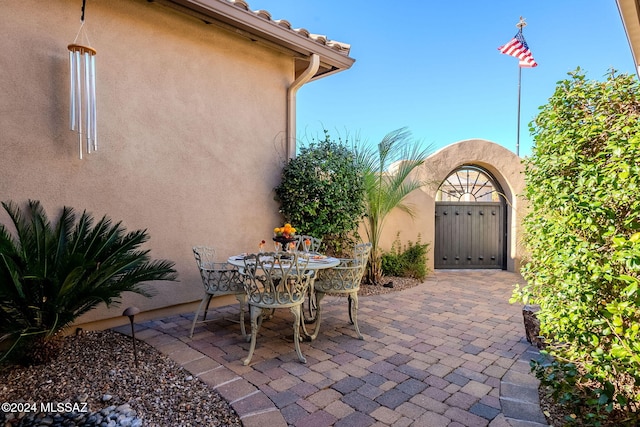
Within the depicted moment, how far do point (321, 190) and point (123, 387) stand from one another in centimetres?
371

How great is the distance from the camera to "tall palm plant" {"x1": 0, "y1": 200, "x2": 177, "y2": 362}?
9.09 ft

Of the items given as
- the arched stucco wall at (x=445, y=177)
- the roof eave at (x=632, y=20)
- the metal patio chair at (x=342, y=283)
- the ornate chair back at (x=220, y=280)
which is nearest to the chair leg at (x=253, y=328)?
the ornate chair back at (x=220, y=280)

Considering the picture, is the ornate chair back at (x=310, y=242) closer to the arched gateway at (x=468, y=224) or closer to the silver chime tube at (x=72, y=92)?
the silver chime tube at (x=72, y=92)

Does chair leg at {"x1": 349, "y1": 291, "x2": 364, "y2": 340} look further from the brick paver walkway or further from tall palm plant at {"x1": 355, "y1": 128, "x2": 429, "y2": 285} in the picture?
tall palm plant at {"x1": 355, "y1": 128, "x2": 429, "y2": 285}

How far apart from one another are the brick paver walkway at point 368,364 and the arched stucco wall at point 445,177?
2.93 meters

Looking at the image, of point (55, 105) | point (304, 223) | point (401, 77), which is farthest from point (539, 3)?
point (55, 105)

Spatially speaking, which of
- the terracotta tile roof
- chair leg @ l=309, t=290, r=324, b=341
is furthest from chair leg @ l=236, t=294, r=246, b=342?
the terracotta tile roof

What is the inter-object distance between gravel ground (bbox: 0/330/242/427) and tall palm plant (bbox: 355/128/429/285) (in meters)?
4.57

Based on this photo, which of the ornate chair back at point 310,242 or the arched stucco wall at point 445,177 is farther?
the arched stucco wall at point 445,177

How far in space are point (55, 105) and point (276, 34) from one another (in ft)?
9.83

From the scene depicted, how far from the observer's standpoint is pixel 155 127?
448cm

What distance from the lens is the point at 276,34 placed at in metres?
5.07

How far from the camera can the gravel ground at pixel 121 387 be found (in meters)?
2.43

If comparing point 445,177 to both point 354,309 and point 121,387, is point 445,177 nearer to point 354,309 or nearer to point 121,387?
point 354,309
